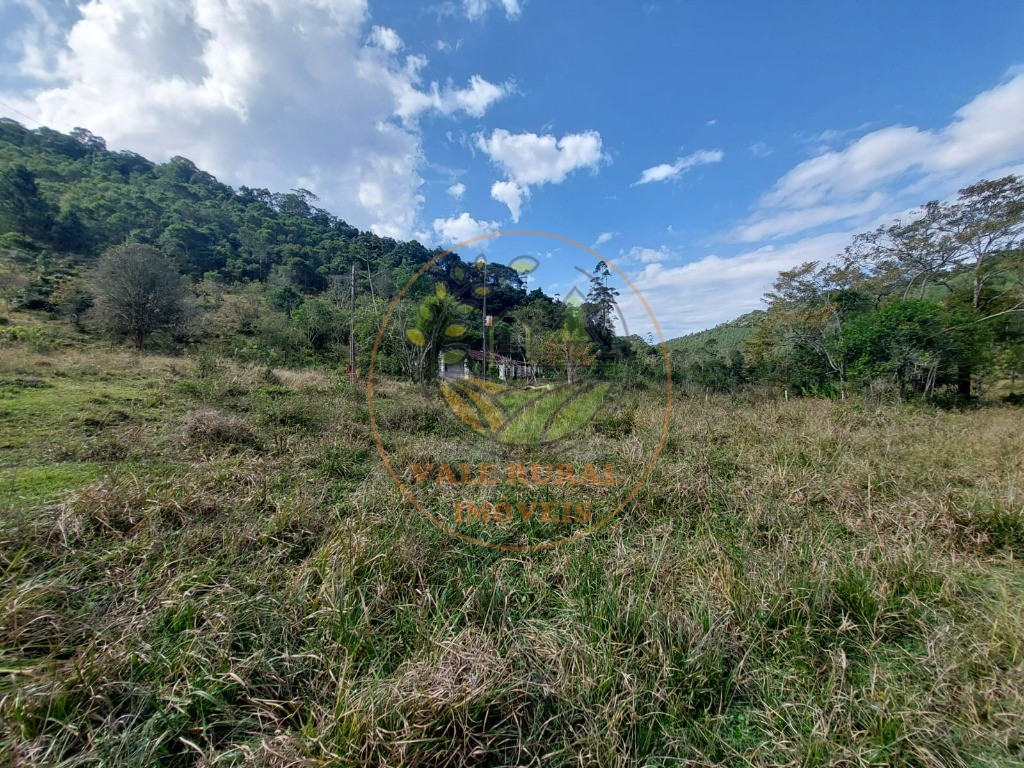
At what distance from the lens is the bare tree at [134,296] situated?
636 inches

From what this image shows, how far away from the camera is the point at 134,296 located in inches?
644

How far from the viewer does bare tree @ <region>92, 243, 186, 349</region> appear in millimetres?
16156

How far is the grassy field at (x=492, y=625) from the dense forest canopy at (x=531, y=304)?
→ 205cm

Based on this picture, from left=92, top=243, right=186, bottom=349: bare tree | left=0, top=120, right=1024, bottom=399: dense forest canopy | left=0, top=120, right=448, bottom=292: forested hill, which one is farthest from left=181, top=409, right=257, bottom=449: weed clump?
left=92, top=243, right=186, bottom=349: bare tree

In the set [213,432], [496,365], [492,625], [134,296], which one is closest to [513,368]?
[496,365]

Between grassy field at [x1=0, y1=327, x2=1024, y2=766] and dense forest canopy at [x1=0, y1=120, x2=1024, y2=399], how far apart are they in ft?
6.71

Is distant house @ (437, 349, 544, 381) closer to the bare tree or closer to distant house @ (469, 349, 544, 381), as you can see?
distant house @ (469, 349, 544, 381)

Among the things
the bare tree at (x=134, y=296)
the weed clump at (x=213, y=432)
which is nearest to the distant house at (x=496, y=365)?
the weed clump at (x=213, y=432)

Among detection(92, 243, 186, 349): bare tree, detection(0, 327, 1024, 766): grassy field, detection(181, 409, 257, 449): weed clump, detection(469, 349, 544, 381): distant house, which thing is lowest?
detection(0, 327, 1024, 766): grassy field

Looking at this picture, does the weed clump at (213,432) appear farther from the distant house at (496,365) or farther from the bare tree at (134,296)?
the bare tree at (134,296)

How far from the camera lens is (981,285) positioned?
1254 centimetres

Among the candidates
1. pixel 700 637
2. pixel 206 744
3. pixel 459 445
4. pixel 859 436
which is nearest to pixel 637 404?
pixel 859 436

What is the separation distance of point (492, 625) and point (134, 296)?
2362cm

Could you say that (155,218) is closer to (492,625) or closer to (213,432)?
(213,432)
